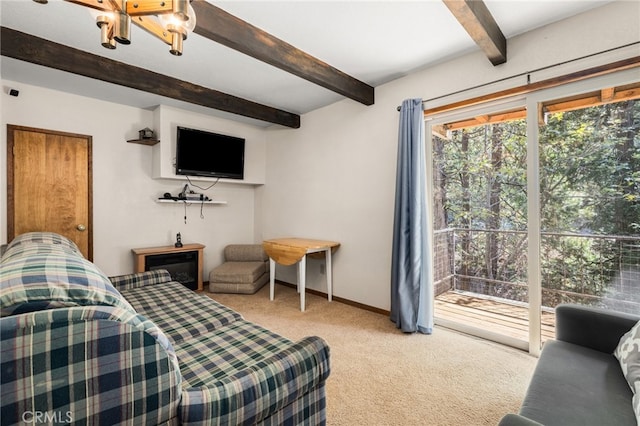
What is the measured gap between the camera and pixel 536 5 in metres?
1.93

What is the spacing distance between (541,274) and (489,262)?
20.5 inches

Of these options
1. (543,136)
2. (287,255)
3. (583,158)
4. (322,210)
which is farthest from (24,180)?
(583,158)

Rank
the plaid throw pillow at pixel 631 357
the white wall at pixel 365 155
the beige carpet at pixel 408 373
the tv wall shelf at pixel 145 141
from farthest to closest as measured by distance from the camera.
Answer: the tv wall shelf at pixel 145 141
the white wall at pixel 365 155
the beige carpet at pixel 408 373
the plaid throw pillow at pixel 631 357

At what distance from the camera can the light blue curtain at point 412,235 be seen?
271 centimetres

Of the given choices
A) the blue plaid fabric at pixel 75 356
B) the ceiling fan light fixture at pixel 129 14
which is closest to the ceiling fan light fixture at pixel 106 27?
the ceiling fan light fixture at pixel 129 14

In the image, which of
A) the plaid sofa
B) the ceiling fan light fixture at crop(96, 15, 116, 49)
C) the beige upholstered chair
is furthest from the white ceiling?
the beige upholstered chair

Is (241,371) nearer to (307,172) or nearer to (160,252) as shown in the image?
(160,252)

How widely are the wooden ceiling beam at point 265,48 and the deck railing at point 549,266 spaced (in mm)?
1809

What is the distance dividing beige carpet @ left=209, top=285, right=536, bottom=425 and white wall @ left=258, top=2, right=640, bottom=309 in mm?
650

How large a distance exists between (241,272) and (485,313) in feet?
9.49

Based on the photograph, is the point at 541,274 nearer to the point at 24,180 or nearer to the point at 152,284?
the point at 152,284

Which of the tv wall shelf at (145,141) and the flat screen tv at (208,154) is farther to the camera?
the flat screen tv at (208,154)

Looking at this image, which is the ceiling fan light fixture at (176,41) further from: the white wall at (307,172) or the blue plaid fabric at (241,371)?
the white wall at (307,172)

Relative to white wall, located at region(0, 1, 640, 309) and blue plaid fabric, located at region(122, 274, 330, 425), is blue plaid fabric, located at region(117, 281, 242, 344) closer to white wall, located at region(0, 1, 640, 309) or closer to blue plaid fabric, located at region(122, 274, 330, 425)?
blue plaid fabric, located at region(122, 274, 330, 425)
